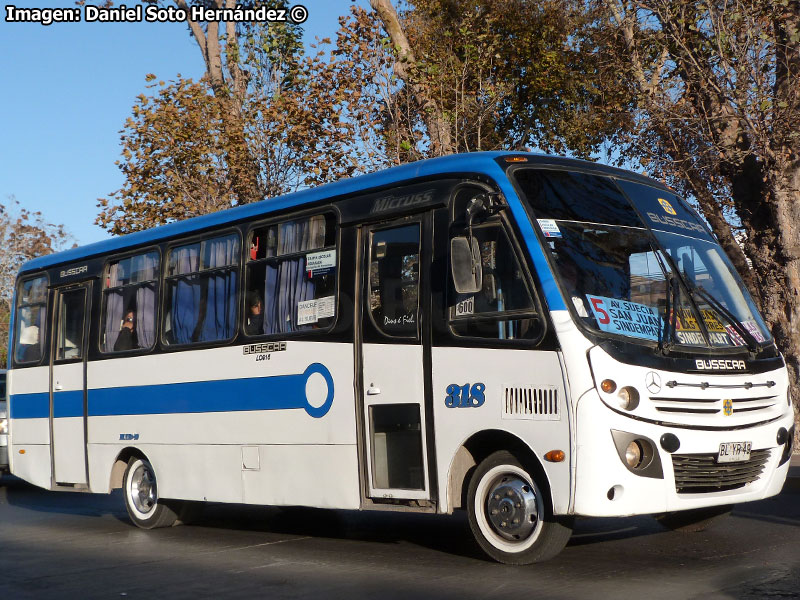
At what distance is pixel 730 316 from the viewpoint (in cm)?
840

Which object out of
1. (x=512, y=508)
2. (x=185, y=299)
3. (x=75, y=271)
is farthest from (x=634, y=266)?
(x=75, y=271)

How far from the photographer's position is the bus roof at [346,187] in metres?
8.54

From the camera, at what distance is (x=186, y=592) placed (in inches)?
300

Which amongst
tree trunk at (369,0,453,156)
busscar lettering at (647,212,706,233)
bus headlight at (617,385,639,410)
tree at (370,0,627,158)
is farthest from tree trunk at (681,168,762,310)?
bus headlight at (617,385,639,410)

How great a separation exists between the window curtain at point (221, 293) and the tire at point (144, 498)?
193 cm

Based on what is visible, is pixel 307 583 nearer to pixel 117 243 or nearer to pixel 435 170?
pixel 435 170

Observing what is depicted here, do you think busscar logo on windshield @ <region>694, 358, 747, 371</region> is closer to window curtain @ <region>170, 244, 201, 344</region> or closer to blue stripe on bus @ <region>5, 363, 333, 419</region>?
blue stripe on bus @ <region>5, 363, 333, 419</region>

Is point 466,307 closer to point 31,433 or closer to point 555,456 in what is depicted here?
point 555,456

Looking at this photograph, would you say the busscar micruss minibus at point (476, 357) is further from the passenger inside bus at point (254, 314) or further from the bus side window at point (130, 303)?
the bus side window at point (130, 303)

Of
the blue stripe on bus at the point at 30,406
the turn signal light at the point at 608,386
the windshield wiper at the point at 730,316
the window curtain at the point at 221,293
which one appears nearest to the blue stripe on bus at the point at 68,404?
the blue stripe on bus at the point at 30,406

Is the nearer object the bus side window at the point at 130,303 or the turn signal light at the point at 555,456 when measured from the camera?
the turn signal light at the point at 555,456

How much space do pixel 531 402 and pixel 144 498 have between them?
19.7ft

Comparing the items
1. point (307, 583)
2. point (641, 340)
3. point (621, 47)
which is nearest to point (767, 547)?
point (641, 340)

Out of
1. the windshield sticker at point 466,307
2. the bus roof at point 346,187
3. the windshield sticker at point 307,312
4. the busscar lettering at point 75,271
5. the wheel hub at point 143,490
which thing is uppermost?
the bus roof at point 346,187
